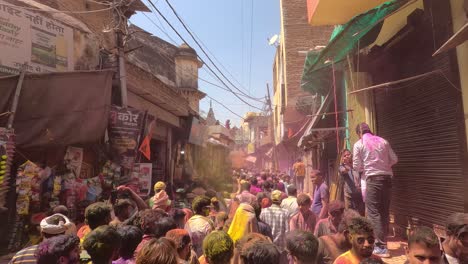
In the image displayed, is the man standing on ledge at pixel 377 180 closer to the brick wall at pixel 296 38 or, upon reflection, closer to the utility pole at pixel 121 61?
the utility pole at pixel 121 61

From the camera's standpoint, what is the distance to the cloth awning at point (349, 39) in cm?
499

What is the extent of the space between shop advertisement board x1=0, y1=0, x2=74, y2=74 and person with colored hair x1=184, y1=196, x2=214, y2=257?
4.36 meters

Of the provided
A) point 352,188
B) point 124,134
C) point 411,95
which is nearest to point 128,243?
point 352,188

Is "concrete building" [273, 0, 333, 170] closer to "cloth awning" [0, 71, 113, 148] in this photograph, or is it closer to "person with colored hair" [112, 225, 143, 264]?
"cloth awning" [0, 71, 113, 148]

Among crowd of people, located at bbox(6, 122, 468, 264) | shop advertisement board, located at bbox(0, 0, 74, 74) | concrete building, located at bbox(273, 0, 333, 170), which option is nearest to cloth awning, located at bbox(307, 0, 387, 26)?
crowd of people, located at bbox(6, 122, 468, 264)

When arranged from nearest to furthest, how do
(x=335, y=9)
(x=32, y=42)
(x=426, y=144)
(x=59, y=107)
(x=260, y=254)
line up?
(x=260, y=254) < (x=426, y=144) < (x=59, y=107) < (x=32, y=42) < (x=335, y=9)

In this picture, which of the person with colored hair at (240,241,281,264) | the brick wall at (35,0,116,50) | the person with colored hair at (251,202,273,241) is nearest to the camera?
the person with colored hair at (240,241,281,264)

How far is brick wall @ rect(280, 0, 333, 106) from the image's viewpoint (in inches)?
792

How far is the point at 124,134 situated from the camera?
22.8 ft

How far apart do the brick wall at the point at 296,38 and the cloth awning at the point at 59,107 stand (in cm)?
1504

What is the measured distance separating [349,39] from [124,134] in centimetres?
493

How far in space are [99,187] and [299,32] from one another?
56.5 ft

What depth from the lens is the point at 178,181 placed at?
41.4ft

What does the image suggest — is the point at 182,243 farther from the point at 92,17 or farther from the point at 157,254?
the point at 92,17
